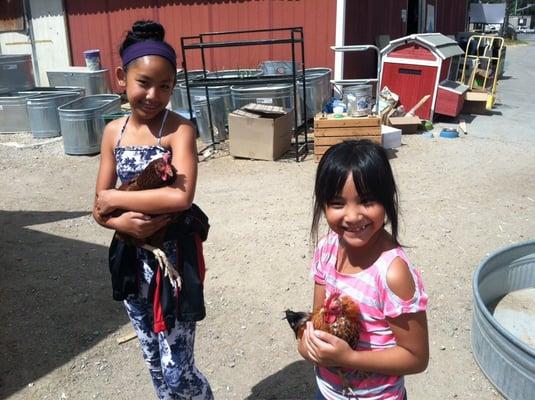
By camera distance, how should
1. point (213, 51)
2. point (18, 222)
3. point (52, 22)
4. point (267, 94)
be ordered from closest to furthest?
point (18, 222) → point (267, 94) → point (213, 51) → point (52, 22)

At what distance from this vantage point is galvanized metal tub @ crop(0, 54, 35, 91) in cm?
1034

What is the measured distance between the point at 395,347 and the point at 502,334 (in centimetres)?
145

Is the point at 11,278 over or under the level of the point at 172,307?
under

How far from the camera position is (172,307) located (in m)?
1.85

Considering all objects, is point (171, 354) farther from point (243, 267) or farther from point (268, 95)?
point (268, 95)

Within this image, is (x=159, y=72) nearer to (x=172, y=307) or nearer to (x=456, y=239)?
(x=172, y=307)

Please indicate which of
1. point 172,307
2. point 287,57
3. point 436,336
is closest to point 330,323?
point 172,307

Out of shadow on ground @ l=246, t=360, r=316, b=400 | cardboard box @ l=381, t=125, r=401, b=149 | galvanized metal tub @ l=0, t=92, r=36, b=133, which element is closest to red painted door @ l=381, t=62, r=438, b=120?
cardboard box @ l=381, t=125, r=401, b=149

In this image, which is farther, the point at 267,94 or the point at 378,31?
the point at 378,31

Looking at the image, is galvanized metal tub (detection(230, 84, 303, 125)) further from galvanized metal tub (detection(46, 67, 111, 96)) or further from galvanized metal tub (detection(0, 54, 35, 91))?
galvanized metal tub (detection(0, 54, 35, 91))

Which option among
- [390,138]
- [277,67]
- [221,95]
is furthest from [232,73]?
[390,138]

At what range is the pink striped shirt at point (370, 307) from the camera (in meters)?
1.35

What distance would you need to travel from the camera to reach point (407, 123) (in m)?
8.36

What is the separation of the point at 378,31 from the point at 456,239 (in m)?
8.29
